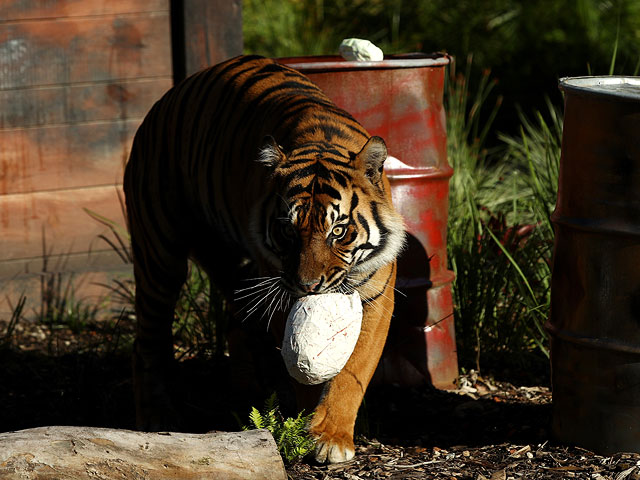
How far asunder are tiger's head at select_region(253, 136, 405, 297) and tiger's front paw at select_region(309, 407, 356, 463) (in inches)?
18.2

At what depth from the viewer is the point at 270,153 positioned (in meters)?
3.06

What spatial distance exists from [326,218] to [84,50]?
2.54 m

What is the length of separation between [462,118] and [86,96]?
243 cm

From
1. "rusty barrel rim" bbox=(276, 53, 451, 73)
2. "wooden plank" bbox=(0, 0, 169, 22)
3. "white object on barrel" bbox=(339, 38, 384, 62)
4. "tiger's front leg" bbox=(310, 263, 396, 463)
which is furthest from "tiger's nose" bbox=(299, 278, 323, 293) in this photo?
"wooden plank" bbox=(0, 0, 169, 22)

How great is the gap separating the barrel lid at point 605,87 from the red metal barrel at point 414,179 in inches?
30.8

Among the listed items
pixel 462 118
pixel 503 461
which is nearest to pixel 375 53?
pixel 503 461

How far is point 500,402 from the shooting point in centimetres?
381

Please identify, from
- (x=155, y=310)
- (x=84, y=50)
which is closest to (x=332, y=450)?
(x=155, y=310)

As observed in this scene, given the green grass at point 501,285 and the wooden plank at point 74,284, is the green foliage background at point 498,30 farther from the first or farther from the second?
the green grass at point 501,285

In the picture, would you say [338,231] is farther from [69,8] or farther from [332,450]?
[69,8]

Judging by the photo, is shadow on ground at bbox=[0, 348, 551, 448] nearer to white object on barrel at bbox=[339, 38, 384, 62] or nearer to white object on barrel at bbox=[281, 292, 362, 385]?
white object on barrel at bbox=[281, 292, 362, 385]

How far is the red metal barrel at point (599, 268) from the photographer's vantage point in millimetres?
2959

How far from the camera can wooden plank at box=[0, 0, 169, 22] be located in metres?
4.73

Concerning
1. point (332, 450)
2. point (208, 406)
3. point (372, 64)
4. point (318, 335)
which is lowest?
point (208, 406)
